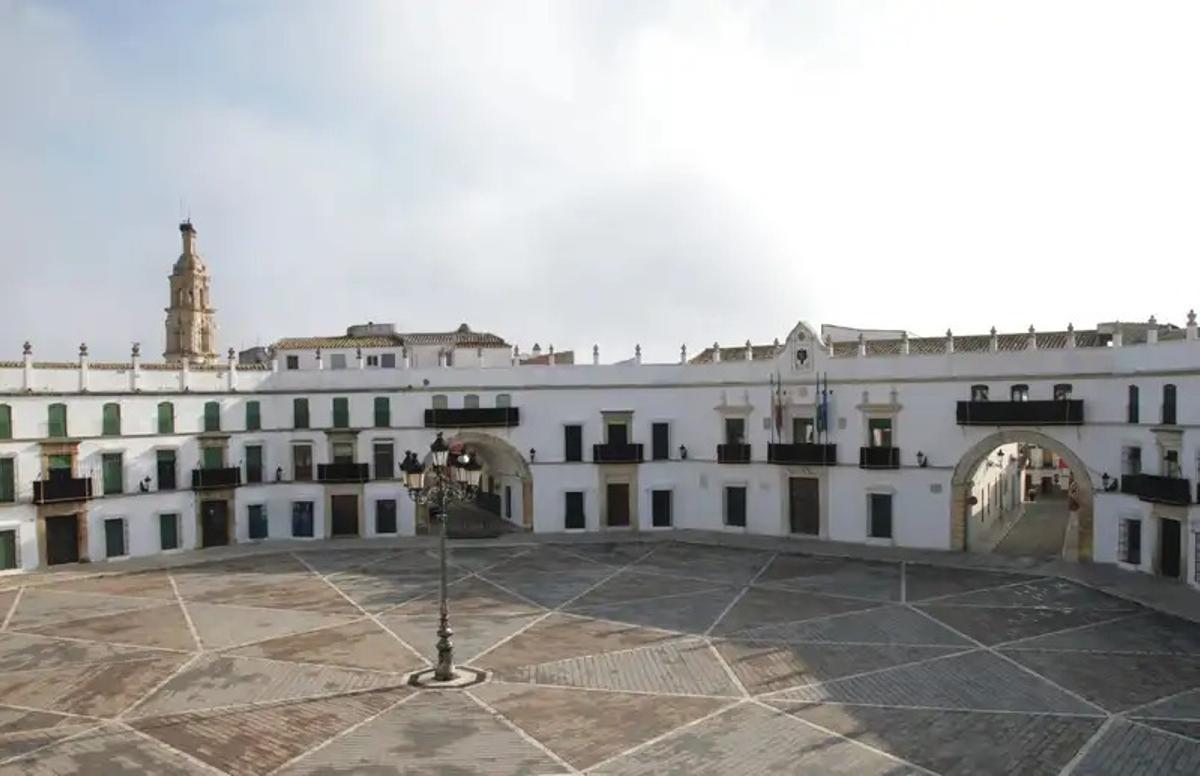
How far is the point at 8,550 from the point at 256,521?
31.9ft

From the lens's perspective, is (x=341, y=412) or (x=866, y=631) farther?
(x=341, y=412)

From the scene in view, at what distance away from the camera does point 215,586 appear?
3247cm

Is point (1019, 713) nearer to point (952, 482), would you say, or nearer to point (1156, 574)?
point (1156, 574)

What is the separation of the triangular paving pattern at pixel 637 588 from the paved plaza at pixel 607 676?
157 mm

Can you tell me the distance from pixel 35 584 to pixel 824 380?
32.2m

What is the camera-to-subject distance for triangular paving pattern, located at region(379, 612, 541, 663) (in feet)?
78.6

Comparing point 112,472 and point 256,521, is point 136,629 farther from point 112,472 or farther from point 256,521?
point 256,521

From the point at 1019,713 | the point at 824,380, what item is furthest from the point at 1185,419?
the point at 1019,713

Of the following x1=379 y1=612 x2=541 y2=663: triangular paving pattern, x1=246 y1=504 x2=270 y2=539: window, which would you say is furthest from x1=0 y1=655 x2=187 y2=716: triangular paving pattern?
x1=246 y1=504 x2=270 y2=539: window

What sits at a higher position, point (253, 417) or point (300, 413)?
point (300, 413)

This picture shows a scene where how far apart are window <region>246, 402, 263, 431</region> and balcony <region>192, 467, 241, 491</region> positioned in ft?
6.99

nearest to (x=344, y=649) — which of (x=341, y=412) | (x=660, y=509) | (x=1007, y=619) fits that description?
(x=1007, y=619)

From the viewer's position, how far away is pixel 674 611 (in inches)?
1093

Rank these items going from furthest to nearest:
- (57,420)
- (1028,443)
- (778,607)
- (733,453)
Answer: (733,453)
(57,420)
(1028,443)
(778,607)
